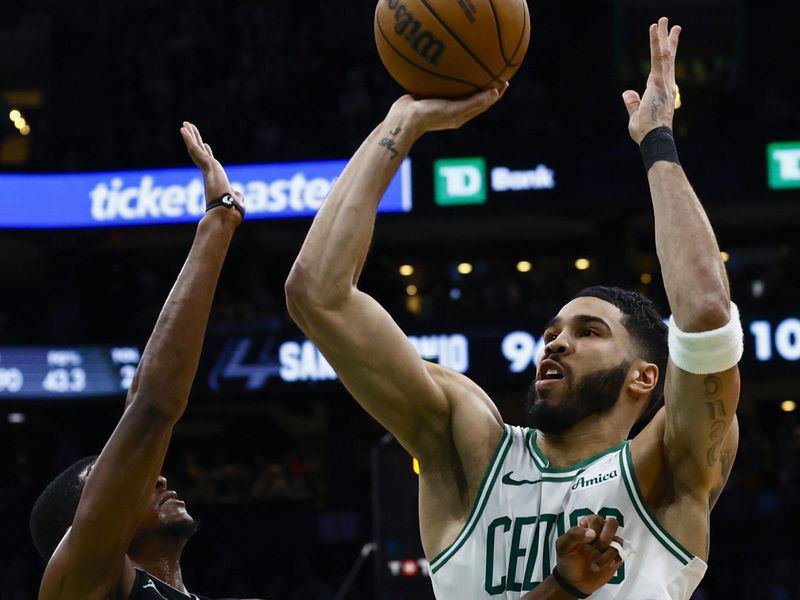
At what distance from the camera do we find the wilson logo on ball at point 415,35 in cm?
331

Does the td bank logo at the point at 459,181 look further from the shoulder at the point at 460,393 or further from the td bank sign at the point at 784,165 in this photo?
the shoulder at the point at 460,393

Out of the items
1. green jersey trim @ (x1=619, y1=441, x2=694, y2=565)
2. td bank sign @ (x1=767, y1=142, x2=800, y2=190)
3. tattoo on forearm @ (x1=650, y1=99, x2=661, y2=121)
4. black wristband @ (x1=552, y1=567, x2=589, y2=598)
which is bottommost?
black wristband @ (x1=552, y1=567, x2=589, y2=598)

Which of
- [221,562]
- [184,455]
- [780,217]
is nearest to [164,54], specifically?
[184,455]

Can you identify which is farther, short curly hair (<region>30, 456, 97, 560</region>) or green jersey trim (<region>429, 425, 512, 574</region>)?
short curly hair (<region>30, 456, 97, 560</region>)

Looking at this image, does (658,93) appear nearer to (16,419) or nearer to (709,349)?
(709,349)

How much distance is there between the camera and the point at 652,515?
3.03 m

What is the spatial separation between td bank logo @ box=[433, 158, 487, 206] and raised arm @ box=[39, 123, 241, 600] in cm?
1186

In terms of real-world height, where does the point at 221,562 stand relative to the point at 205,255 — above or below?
below

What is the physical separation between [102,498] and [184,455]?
16155 millimetres

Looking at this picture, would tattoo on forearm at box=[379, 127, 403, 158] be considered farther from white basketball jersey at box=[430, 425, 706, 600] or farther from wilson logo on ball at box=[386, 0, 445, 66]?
white basketball jersey at box=[430, 425, 706, 600]

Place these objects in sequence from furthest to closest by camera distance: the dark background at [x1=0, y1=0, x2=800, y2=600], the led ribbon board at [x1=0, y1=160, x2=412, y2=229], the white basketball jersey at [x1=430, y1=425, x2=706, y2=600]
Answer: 1. the led ribbon board at [x1=0, y1=160, x2=412, y2=229]
2. the dark background at [x1=0, y1=0, x2=800, y2=600]
3. the white basketball jersey at [x1=430, y1=425, x2=706, y2=600]

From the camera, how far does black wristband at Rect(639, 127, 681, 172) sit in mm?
3121

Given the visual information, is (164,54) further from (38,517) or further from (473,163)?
(38,517)

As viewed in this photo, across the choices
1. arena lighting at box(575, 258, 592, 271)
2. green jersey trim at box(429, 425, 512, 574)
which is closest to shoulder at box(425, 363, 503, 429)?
green jersey trim at box(429, 425, 512, 574)
